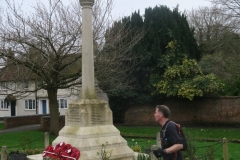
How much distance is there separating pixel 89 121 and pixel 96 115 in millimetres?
309

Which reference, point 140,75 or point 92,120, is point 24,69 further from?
point 140,75

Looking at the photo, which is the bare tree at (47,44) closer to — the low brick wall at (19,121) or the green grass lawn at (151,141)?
the green grass lawn at (151,141)

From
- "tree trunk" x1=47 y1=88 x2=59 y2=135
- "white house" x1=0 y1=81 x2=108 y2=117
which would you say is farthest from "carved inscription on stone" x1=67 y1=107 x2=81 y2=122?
"white house" x1=0 y1=81 x2=108 y2=117

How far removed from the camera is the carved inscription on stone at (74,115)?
10188 millimetres

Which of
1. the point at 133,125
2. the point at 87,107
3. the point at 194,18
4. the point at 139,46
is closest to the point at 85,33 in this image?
the point at 87,107

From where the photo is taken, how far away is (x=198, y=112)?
27406 mm

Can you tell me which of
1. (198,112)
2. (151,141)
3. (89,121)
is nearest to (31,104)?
(198,112)

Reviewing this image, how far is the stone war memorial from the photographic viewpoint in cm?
987

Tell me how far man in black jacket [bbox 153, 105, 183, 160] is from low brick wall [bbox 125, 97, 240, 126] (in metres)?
21.7

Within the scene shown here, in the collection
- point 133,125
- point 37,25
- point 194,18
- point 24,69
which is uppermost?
point 194,18

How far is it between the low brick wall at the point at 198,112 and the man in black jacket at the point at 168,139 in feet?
71.2

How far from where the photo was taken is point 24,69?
1889 centimetres

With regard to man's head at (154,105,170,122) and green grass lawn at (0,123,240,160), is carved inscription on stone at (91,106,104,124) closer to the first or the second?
green grass lawn at (0,123,240,160)

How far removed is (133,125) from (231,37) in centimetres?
1078
